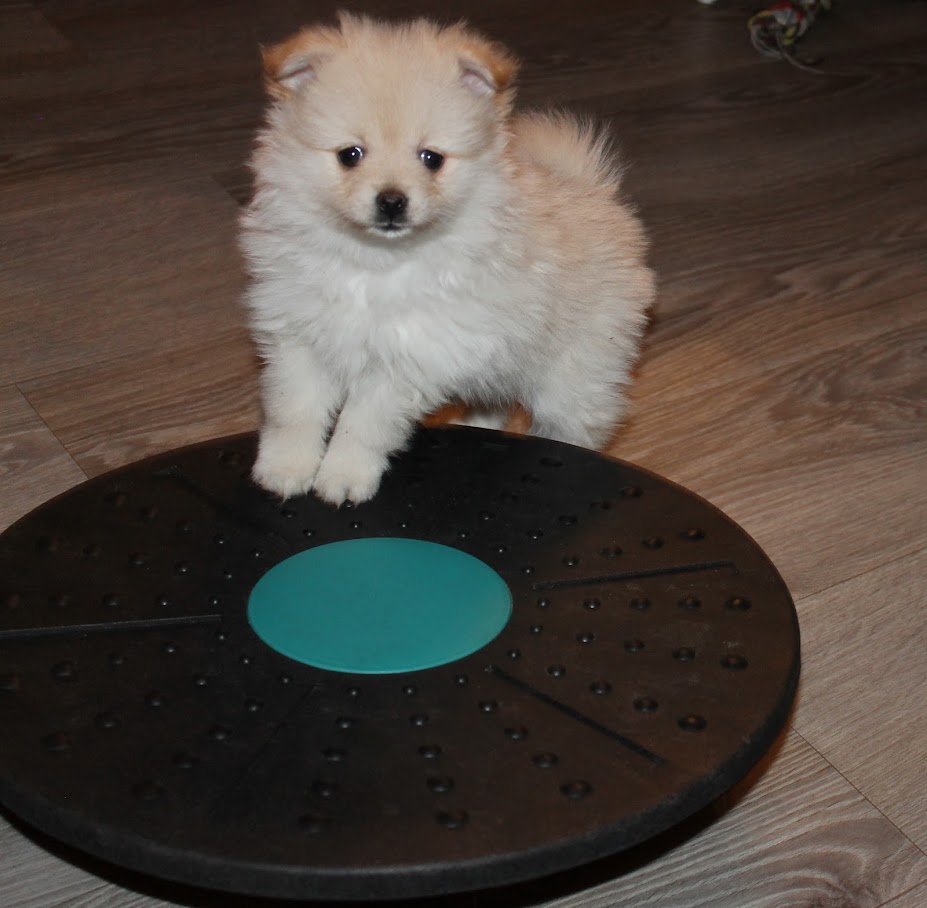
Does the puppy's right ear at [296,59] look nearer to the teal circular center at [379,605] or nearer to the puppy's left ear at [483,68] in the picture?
the puppy's left ear at [483,68]

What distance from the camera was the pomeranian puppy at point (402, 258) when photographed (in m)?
1.26

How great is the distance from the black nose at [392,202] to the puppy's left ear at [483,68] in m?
0.17

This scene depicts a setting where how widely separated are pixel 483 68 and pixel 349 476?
460mm

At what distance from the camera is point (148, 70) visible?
284cm

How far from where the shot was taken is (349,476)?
141 centimetres

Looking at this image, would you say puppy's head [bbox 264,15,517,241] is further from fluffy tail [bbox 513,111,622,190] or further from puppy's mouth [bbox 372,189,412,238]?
fluffy tail [bbox 513,111,622,190]

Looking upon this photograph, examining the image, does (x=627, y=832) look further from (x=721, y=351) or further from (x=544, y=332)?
(x=721, y=351)

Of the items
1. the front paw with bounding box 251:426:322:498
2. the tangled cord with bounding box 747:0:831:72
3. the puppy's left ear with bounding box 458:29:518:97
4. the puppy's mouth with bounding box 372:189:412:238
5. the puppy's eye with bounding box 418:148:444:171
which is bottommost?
the tangled cord with bounding box 747:0:831:72

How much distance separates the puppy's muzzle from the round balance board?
1.06 feet

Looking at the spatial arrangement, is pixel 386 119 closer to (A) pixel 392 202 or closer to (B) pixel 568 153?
(A) pixel 392 202

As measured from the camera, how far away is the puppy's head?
1243 millimetres

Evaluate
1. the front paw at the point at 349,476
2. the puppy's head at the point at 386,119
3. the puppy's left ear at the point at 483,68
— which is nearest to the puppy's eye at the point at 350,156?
the puppy's head at the point at 386,119

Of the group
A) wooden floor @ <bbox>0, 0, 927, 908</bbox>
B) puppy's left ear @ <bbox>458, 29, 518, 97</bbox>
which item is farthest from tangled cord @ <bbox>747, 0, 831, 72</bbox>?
puppy's left ear @ <bbox>458, 29, 518, 97</bbox>

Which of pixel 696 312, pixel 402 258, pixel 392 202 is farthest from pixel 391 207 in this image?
pixel 696 312
